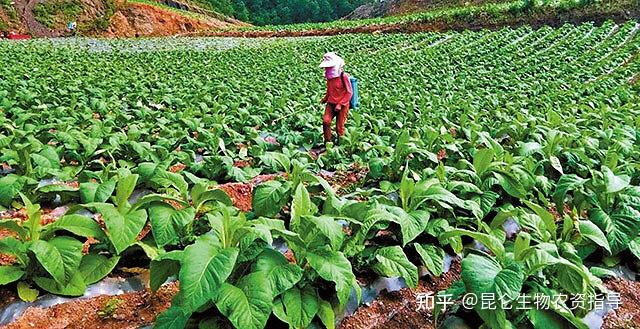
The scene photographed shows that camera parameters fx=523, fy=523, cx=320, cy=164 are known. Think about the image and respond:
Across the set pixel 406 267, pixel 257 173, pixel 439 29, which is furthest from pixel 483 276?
pixel 439 29

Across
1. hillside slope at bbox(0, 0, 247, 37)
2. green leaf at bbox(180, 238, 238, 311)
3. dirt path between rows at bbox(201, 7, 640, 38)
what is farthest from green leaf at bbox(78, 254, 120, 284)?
hillside slope at bbox(0, 0, 247, 37)

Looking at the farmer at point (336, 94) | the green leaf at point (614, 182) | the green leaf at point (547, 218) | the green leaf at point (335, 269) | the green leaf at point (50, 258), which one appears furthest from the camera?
the farmer at point (336, 94)

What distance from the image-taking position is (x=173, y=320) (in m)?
2.24

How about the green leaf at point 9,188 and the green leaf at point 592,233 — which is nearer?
the green leaf at point 592,233

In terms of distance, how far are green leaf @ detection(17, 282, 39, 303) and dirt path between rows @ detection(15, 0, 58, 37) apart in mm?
40344

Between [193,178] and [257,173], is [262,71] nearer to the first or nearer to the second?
[257,173]

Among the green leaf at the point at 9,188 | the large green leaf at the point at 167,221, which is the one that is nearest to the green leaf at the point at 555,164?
the large green leaf at the point at 167,221

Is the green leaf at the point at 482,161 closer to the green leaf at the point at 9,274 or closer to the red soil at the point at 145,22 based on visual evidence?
the green leaf at the point at 9,274

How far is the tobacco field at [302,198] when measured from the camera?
2.41 m

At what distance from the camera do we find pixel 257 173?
4930 mm

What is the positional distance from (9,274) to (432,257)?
7.14 ft

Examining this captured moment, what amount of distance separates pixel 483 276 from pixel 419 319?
0.51 meters

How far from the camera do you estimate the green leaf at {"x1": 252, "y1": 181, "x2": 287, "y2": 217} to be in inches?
127

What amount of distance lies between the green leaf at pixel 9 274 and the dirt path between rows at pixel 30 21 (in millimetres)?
40291
